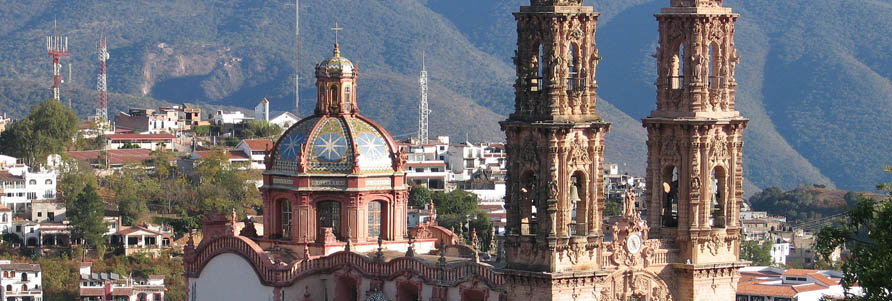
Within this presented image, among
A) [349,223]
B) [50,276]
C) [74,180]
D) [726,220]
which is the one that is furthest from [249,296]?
[74,180]

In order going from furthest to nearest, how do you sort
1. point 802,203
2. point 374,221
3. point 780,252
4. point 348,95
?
point 802,203 < point 780,252 < point 348,95 < point 374,221

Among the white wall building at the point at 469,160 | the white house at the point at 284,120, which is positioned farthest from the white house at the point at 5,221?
the white house at the point at 284,120

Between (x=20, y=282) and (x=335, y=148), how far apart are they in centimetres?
3924

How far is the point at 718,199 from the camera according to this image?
59.9 m

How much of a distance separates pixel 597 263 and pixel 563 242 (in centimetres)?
166

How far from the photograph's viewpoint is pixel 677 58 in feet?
195

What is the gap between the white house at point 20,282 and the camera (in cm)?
10606

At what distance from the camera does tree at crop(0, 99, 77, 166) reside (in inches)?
5512

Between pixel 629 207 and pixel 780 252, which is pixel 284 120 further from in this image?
pixel 629 207

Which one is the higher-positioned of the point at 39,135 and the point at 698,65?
the point at 698,65

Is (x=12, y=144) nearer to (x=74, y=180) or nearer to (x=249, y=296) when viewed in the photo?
(x=74, y=180)

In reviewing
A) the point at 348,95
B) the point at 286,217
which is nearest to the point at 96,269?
the point at 348,95

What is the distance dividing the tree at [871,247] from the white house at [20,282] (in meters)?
61.9

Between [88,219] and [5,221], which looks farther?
[5,221]
